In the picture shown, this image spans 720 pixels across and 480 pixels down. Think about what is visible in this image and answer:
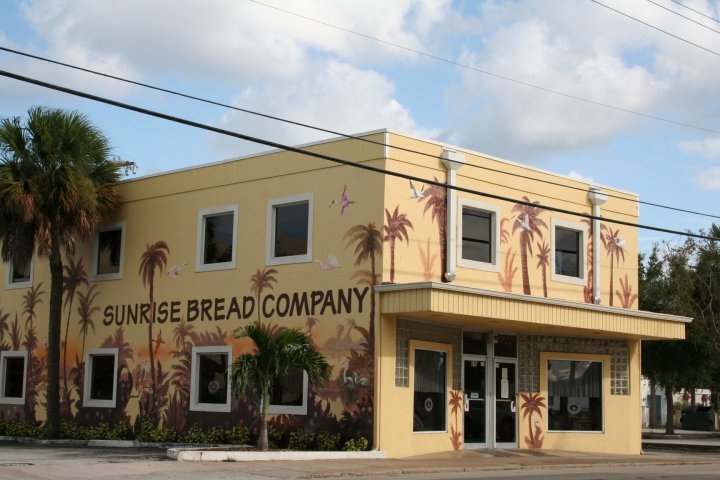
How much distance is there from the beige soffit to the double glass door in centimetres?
104

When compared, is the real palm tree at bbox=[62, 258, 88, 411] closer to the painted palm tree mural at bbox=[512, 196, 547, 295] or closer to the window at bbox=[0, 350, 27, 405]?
the window at bbox=[0, 350, 27, 405]

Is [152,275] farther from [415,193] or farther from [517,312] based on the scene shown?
[517,312]

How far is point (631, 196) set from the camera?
2750 cm

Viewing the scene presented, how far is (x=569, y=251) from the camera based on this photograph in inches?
1024

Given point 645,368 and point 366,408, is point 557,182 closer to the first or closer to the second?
point 366,408

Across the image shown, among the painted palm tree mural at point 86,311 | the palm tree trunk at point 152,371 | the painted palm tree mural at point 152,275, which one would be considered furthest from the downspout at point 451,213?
the painted palm tree mural at point 86,311

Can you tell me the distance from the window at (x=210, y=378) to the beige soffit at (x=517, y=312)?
16.8 ft

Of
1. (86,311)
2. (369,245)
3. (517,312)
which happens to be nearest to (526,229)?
(517,312)

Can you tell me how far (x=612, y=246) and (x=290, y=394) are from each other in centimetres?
990

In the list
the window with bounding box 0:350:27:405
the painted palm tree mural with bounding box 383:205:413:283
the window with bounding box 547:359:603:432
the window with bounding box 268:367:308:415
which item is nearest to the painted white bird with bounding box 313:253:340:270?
the painted palm tree mural with bounding box 383:205:413:283

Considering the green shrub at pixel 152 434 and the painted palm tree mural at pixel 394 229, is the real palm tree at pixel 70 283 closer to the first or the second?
the green shrub at pixel 152 434

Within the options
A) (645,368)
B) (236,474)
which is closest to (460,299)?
(236,474)

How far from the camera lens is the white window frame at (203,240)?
24.5m

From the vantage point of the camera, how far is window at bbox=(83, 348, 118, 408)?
2672 cm
